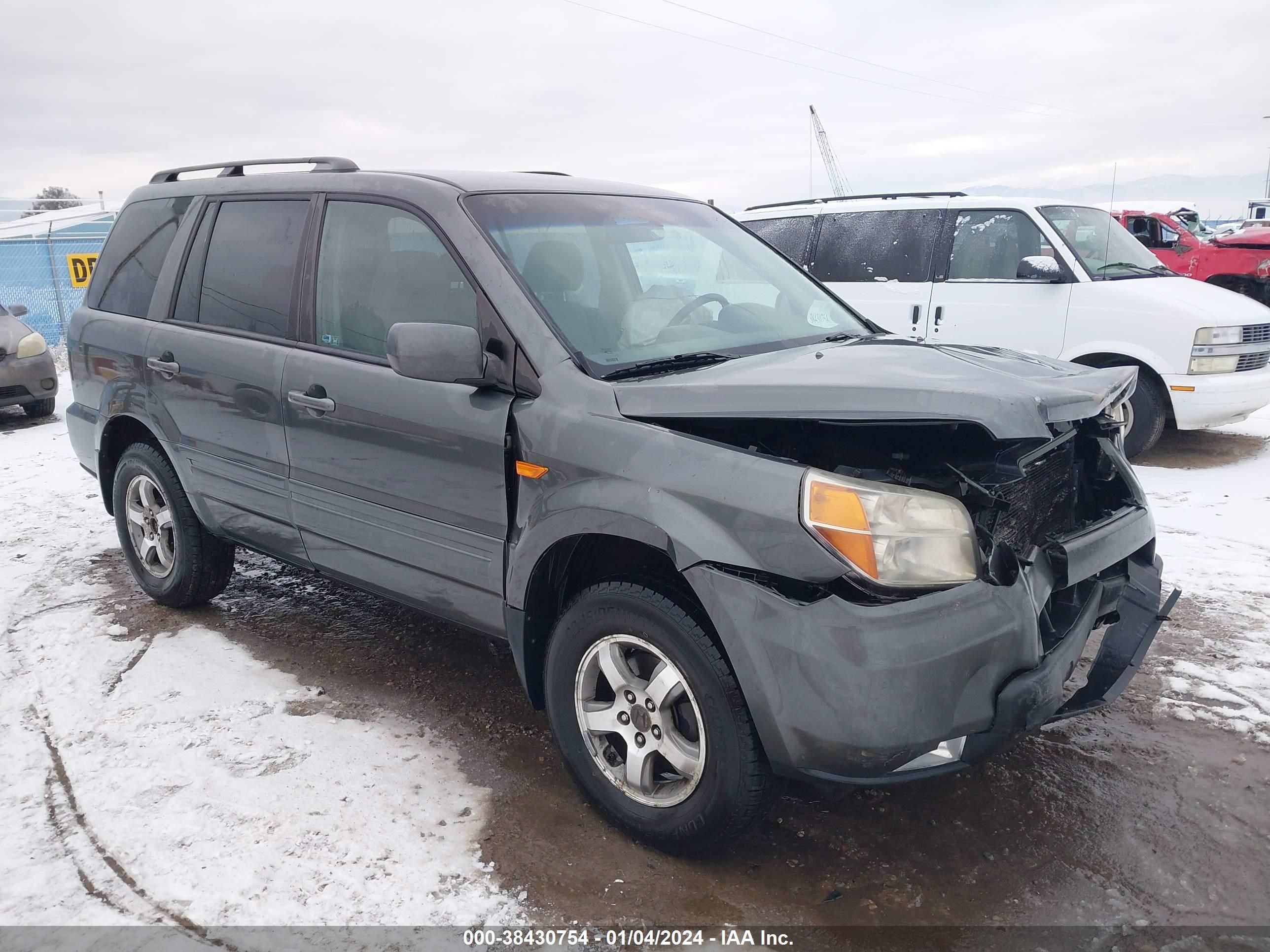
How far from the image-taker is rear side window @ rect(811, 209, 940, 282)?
772cm

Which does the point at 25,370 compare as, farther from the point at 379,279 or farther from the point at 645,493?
the point at 645,493

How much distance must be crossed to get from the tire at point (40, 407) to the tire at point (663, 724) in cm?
899

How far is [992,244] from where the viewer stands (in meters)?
7.46

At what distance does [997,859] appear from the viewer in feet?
8.77

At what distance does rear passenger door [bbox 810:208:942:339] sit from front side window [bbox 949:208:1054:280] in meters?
0.20

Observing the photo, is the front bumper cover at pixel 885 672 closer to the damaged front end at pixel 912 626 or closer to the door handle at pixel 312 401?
the damaged front end at pixel 912 626

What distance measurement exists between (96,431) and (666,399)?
11.0 ft

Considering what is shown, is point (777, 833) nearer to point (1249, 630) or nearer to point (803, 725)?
point (803, 725)

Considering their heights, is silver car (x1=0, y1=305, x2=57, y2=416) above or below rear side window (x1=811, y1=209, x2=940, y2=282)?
below

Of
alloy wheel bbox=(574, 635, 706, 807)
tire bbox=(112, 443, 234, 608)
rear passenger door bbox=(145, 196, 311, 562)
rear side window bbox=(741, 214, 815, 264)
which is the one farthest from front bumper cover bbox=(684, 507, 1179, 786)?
rear side window bbox=(741, 214, 815, 264)

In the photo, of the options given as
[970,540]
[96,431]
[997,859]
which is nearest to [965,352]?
[970,540]

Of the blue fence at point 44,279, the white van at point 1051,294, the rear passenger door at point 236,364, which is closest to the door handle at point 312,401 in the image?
Answer: the rear passenger door at point 236,364

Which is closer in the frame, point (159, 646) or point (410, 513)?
point (410, 513)

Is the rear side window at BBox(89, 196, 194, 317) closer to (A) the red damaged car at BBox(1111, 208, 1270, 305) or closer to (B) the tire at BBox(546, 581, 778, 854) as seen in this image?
(B) the tire at BBox(546, 581, 778, 854)
